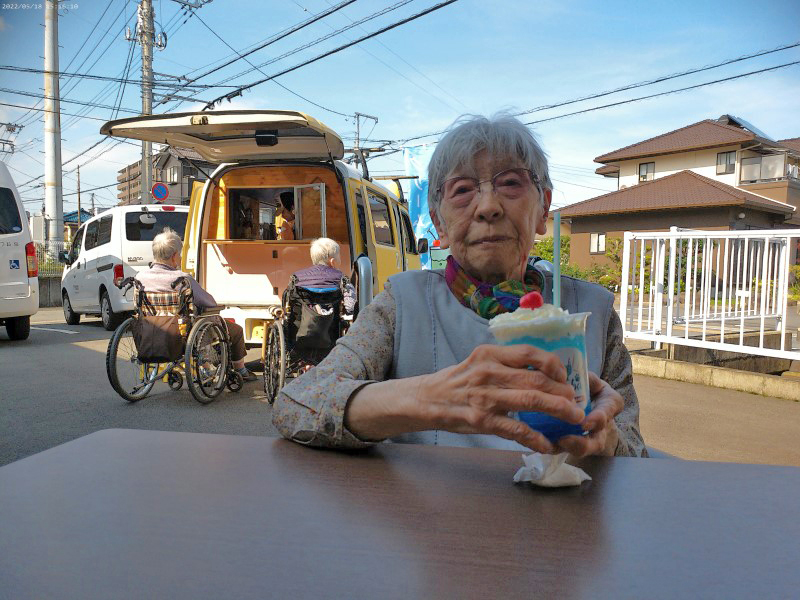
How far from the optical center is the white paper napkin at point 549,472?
895 mm

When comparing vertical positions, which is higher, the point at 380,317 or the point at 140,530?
the point at 380,317

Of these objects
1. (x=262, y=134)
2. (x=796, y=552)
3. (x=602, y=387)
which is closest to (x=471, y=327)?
(x=602, y=387)

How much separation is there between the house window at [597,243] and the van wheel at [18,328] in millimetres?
21877

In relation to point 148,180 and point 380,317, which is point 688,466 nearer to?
point 380,317

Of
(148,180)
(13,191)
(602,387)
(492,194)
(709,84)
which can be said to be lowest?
(602,387)

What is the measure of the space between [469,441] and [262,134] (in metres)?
3.81

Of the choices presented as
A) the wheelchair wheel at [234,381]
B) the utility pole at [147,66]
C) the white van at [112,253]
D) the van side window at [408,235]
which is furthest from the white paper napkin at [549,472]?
the utility pole at [147,66]

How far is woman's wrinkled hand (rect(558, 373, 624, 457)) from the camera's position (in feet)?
2.79

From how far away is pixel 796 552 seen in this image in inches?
28.2

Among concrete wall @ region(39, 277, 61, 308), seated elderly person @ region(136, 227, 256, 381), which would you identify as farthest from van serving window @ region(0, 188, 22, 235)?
concrete wall @ region(39, 277, 61, 308)

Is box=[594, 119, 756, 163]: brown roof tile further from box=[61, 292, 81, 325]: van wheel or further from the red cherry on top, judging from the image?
the red cherry on top

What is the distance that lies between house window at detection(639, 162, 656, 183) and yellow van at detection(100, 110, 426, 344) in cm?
2366

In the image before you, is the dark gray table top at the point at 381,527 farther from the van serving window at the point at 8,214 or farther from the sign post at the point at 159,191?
the sign post at the point at 159,191

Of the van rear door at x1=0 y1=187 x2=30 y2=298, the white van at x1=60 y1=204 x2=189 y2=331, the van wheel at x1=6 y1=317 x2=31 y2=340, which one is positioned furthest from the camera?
the white van at x1=60 y1=204 x2=189 y2=331
